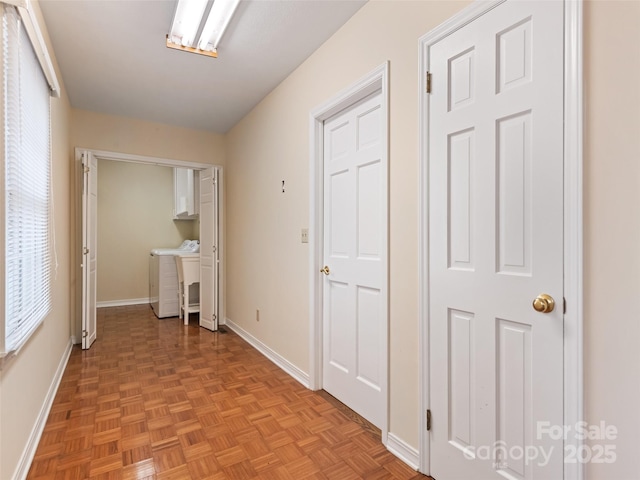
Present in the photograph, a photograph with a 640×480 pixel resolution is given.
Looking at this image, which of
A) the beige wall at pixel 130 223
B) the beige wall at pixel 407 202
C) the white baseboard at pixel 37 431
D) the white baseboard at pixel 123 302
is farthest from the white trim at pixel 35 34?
the white baseboard at pixel 123 302

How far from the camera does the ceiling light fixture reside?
6.39 ft

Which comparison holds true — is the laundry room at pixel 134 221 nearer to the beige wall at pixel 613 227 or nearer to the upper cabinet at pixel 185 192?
the upper cabinet at pixel 185 192

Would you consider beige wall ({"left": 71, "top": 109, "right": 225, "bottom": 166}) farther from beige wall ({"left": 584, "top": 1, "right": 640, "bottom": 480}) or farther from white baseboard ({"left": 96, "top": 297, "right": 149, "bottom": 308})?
beige wall ({"left": 584, "top": 1, "right": 640, "bottom": 480})

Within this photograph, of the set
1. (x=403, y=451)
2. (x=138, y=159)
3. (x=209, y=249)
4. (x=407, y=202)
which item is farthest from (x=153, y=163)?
(x=403, y=451)

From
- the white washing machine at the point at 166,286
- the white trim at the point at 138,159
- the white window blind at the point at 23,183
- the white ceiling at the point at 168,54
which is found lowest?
the white washing machine at the point at 166,286

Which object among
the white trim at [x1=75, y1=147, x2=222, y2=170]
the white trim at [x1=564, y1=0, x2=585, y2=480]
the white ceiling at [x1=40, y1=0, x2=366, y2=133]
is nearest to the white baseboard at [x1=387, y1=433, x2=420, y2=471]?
the white trim at [x1=564, y1=0, x2=585, y2=480]

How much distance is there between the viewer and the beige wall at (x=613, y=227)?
0.98m

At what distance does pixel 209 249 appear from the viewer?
13.7 feet

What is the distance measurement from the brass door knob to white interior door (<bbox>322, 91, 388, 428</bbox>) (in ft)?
2.55

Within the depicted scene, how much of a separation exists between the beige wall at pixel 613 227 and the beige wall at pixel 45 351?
6.88ft

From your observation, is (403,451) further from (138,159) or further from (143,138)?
(143,138)

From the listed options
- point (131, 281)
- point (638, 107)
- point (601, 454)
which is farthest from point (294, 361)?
point (131, 281)

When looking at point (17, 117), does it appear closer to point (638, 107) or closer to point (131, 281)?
point (638, 107)

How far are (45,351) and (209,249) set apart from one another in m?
2.16
